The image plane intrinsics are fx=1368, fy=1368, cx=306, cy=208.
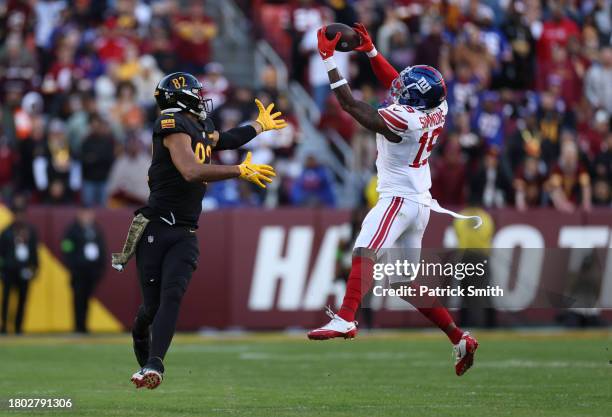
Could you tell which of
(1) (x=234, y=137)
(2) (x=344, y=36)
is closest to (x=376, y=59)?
(2) (x=344, y=36)

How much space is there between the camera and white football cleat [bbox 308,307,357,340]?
9125 mm

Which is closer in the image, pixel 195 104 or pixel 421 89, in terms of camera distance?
pixel 195 104

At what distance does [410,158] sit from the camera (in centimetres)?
981

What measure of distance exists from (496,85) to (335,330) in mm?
13378

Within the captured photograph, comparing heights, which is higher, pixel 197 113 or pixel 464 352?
pixel 197 113

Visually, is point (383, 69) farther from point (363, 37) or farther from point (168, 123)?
point (168, 123)

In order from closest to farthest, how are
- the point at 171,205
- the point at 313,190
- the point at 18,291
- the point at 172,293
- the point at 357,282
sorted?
the point at 172,293
the point at 171,205
the point at 357,282
the point at 18,291
the point at 313,190

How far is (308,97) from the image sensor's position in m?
20.7

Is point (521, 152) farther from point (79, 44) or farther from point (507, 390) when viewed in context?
point (507, 390)

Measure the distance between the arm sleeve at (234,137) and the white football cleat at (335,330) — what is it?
1.36 metres

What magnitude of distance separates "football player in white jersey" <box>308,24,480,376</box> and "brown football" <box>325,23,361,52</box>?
62mm

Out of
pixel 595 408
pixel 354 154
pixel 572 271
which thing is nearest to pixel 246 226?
pixel 354 154

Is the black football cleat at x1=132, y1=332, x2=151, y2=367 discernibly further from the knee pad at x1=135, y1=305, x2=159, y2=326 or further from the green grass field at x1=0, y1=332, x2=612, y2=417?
the green grass field at x1=0, y1=332, x2=612, y2=417

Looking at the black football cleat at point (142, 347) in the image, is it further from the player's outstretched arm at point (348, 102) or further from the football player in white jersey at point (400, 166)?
the player's outstretched arm at point (348, 102)
